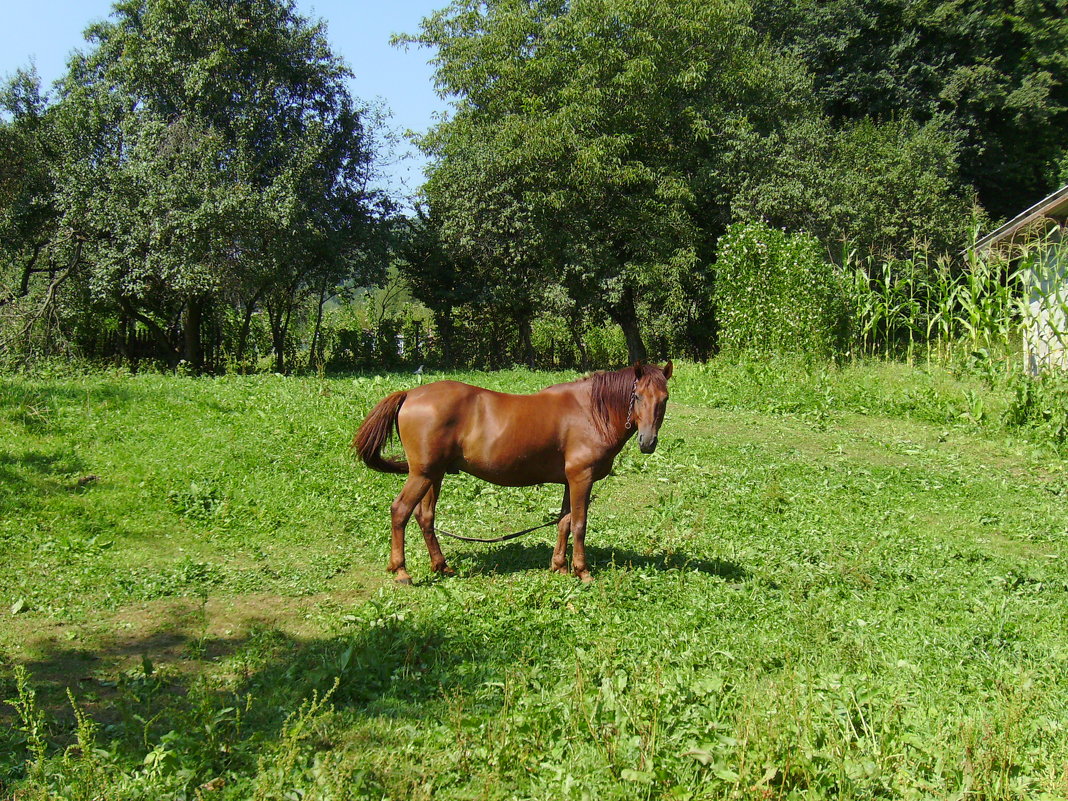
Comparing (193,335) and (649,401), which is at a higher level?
(193,335)

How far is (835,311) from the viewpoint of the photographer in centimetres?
1945

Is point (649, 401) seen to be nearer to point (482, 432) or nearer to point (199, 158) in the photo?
point (482, 432)

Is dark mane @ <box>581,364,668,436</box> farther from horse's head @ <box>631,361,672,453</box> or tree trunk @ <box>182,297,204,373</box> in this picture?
tree trunk @ <box>182,297,204,373</box>

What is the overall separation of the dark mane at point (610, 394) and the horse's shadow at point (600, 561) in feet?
4.06

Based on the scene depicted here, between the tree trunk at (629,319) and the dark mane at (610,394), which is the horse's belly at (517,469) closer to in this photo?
the dark mane at (610,394)

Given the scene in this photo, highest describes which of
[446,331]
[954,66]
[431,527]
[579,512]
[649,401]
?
[954,66]

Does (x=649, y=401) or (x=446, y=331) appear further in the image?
(x=446, y=331)

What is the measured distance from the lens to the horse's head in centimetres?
620

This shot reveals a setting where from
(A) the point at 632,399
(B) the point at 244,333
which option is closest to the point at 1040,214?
(A) the point at 632,399

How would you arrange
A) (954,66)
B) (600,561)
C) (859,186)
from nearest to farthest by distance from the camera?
(600,561) < (859,186) < (954,66)

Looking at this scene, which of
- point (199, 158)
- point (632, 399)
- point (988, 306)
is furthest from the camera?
point (199, 158)

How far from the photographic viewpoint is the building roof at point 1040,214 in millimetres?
16950

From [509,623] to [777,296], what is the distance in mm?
15113

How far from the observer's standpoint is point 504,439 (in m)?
6.65
